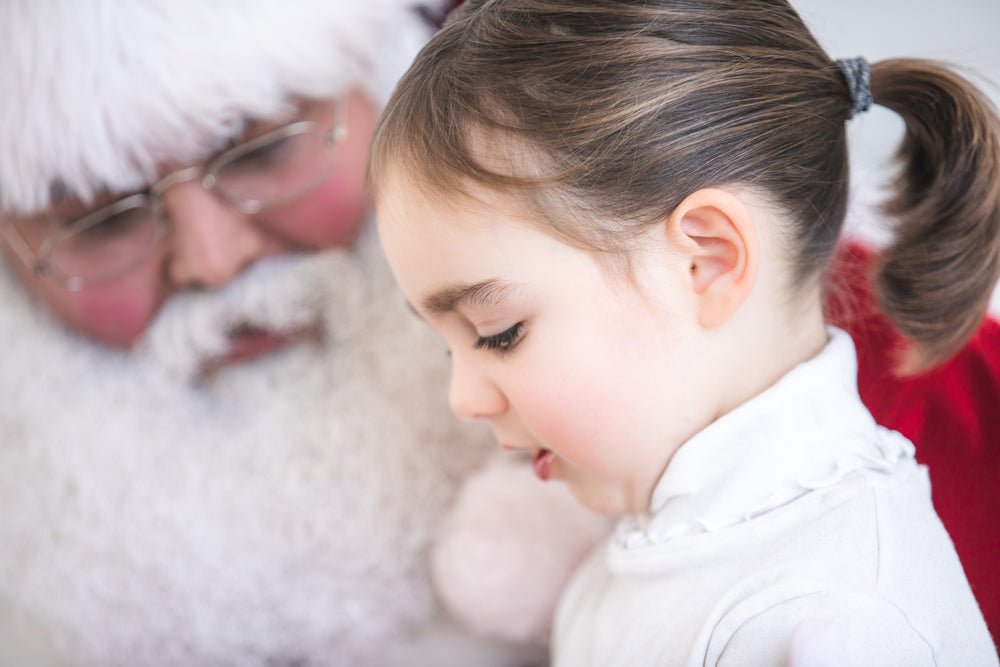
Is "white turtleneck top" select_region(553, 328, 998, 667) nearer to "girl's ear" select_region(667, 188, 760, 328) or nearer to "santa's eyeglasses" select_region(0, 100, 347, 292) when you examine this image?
"girl's ear" select_region(667, 188, 760, 328)

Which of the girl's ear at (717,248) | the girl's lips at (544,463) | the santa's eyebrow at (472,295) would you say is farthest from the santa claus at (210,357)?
the girl's ear at (717,248)

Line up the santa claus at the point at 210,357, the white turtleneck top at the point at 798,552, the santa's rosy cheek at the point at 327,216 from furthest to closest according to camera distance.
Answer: the santa's rosy cheek at the point at 327,216 → the santa claus at the point at 210,357 → the white turtleneck top at the point at 798,552

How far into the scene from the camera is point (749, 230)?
56cm

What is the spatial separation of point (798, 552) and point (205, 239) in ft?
2.15

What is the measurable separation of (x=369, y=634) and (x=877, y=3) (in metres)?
0.97

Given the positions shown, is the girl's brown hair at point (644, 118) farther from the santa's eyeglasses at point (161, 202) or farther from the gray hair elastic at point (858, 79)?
the santa's eyeglasses at point (161, 202)

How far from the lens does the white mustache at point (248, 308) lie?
31.2 inches

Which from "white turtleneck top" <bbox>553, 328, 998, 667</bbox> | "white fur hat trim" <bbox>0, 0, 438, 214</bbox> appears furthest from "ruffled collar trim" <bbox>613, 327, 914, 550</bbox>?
"white fur hat trim" <bbox>0, 0, 438, 214</bbox>

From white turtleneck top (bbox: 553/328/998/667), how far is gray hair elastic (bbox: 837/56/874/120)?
21cm

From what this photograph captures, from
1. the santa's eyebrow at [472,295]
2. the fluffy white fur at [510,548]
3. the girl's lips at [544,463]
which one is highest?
the santa's eyebrow at [472,295]

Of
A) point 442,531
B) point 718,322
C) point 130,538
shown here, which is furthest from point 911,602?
point 130,538

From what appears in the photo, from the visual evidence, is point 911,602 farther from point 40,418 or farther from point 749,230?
point 40,418

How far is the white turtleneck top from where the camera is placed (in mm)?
510

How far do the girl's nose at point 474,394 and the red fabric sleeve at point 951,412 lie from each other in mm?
420
